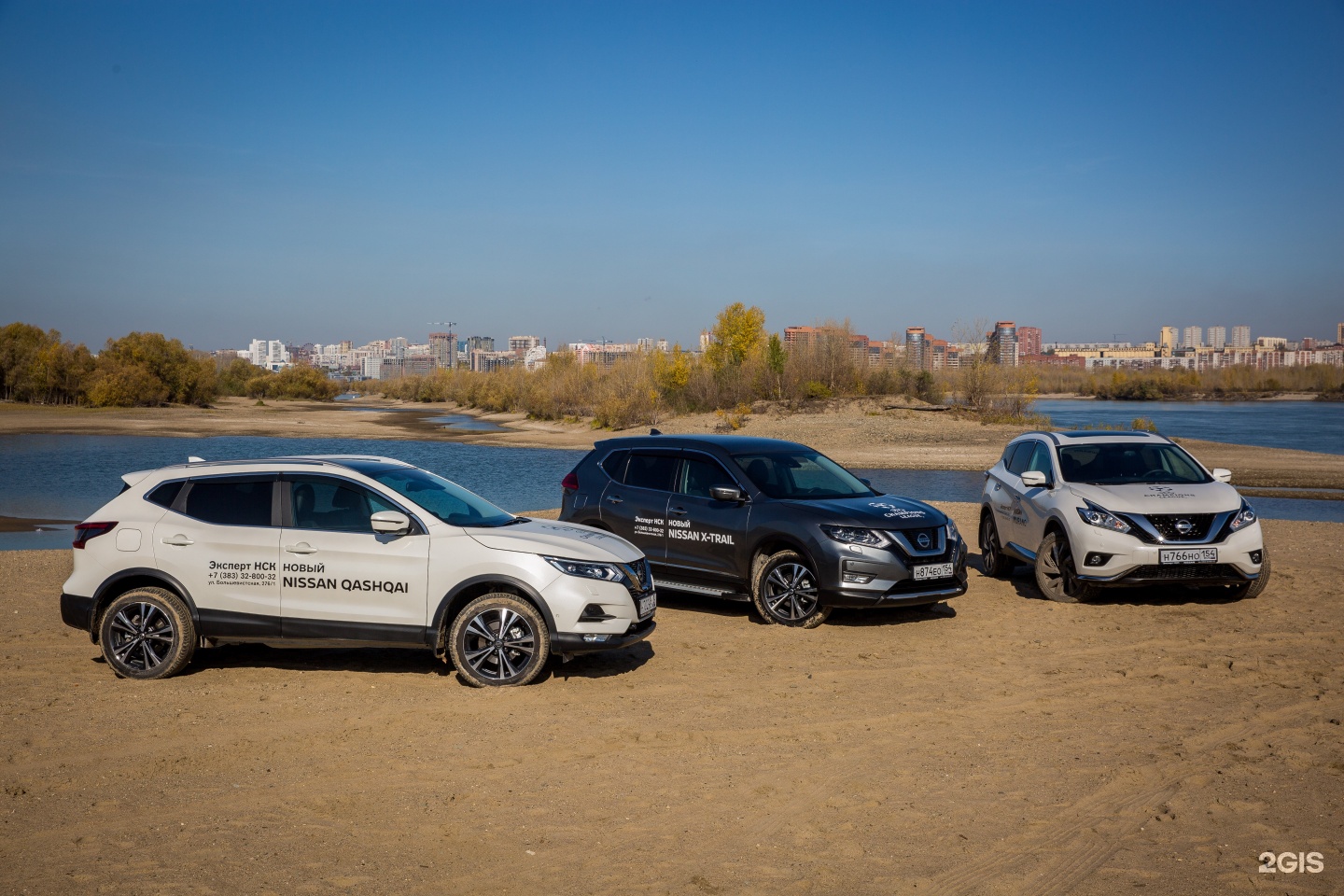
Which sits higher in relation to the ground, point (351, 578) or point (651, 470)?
point (651, 470)

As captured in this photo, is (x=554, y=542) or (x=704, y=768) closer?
(x=704, y=768)

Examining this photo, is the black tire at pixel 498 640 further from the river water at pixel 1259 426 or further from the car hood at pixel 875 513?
the river water at pixel 1259 426

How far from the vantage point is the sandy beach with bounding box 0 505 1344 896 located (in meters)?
4.73

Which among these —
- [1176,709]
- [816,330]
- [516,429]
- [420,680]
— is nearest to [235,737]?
[420,680]

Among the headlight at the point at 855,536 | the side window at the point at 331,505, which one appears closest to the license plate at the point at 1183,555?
the headlight at the point at 855,536

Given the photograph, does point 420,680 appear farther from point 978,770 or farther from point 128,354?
point 128,354

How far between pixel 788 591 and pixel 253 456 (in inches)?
586

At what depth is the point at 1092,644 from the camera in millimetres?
9352

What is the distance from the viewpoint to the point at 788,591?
10.1m

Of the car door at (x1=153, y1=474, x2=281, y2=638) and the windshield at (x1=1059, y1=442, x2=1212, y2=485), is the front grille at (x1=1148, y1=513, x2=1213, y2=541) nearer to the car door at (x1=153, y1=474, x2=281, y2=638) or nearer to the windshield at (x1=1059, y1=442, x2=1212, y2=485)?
the windshield at (x1=1059, y1=442, x2=1212, y2=485)

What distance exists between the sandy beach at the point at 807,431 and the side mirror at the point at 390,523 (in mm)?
29869

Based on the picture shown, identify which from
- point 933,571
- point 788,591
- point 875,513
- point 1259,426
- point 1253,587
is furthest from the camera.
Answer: point 1259,426

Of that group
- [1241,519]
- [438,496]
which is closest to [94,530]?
[438,496]

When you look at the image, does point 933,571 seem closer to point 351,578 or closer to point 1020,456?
point 1020,456
